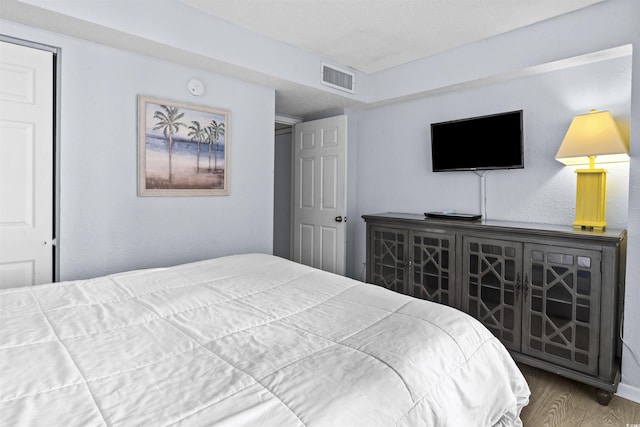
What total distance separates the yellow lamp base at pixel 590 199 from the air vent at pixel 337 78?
6.93 ft

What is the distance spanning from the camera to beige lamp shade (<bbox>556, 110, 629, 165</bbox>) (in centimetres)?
223

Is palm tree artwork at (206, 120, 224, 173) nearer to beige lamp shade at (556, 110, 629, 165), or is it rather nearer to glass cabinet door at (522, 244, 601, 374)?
glass cabinet door at (522, 244, 601, 374)

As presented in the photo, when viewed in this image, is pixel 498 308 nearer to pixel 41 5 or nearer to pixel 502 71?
pixel 502 71

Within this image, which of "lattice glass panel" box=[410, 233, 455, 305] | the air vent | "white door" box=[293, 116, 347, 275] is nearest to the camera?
"lattice glass panel" box=[410, 233, 455, 305]

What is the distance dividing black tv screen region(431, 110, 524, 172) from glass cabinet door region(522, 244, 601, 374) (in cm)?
88

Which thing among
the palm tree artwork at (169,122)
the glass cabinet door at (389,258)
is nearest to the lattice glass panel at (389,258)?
the glass cabinet door at (389,258)

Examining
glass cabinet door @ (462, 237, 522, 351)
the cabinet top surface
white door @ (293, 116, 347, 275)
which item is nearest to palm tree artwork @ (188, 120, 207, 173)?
white door @ (293, 116, 347, 275)

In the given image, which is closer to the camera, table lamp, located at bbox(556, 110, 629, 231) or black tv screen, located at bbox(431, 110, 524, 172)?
table lamp, located at bbox(556, 110, 629, 231)

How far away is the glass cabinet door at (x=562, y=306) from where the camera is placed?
2.16 m

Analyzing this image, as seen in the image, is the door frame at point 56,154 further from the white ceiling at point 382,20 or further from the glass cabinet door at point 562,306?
the glass cabinet door at point 562,306

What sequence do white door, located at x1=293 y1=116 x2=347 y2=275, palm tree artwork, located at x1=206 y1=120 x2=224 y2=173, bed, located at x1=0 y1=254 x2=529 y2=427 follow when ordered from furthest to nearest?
white door, located at x1=293 y1=116 x2=347 y2=275
palm tree artwork, located at x1=206 y1=120 x2=224 y2=173
bed, located at x1=0 y1=254 x2=529 y2=427

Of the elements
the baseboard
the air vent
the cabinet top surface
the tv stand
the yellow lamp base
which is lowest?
the baseboard

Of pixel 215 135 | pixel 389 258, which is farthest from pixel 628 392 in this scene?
pixel 215 135

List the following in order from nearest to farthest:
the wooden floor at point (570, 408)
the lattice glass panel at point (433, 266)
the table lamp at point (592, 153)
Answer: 1. the wooden floor at point (570, 408)
2. the table lamp at point (592, 153)
3. the lattice glass panel at point (433, 266)
